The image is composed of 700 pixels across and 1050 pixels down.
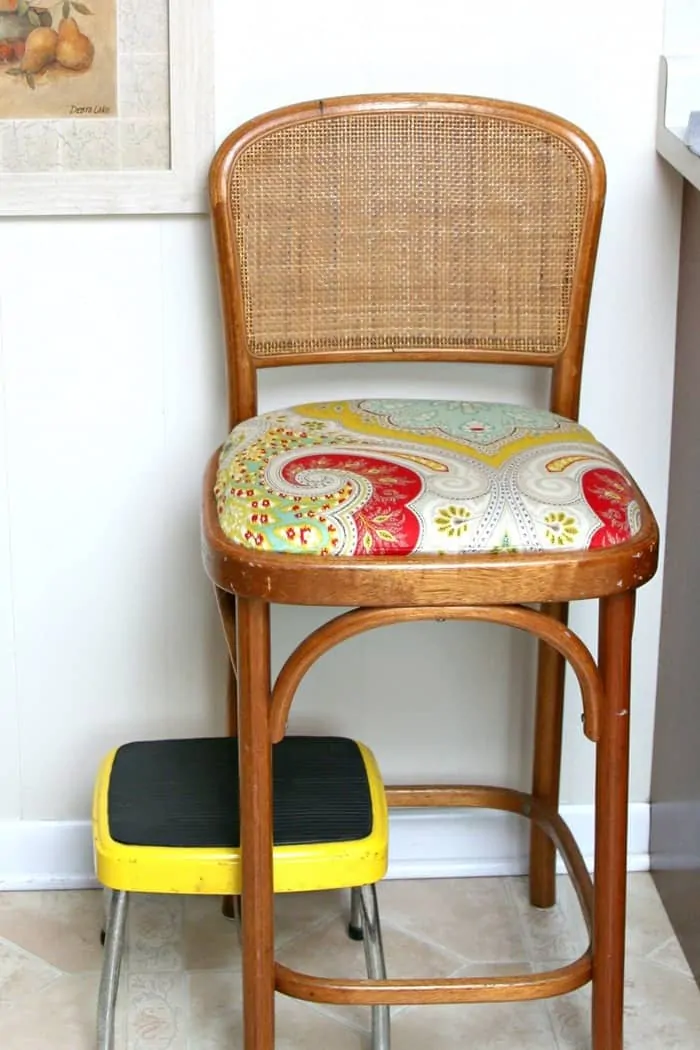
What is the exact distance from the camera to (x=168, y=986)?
1776 mm

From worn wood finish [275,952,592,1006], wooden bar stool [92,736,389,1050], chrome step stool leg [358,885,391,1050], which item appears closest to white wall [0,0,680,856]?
wooden bar stool [92,736,389,1050]

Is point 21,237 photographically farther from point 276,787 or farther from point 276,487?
point 276,787

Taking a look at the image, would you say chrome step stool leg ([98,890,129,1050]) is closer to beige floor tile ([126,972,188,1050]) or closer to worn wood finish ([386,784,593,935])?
beige floor tile ([126,972,188,1050])

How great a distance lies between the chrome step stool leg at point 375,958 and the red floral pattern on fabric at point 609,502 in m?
0.46

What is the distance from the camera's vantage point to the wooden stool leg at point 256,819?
1.41 meters

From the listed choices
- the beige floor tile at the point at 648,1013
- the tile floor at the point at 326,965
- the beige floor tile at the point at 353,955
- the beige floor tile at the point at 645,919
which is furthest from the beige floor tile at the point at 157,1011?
the beige floor tile at the point at 645,919

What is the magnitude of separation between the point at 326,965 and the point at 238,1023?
0.14 m

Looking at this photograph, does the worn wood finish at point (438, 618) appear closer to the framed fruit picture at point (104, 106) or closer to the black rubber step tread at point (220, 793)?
the black rubber step tread at point (220, 793)

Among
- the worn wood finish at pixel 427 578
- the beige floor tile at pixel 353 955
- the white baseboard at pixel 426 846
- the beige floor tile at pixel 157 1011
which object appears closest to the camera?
the worn wood finish at pixel 427 578

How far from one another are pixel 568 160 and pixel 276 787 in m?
0.73

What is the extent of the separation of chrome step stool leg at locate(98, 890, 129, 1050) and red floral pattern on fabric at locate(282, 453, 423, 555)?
46 cm

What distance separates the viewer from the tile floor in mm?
1694


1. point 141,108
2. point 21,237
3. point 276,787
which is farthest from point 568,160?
point 276,787

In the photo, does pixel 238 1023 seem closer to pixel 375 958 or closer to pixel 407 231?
pixel 375 958
